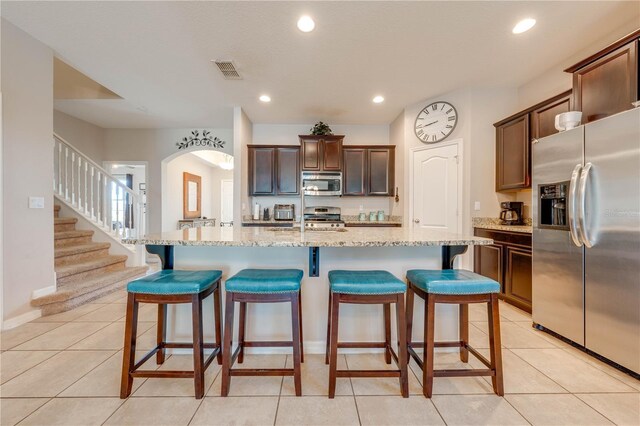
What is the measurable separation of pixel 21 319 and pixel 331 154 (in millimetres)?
4257

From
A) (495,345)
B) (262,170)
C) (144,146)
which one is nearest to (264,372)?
(495,345)

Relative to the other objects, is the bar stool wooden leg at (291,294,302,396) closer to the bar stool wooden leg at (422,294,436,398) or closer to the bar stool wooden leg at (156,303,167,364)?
the bar stool wooden leg at (422,294,436,398)

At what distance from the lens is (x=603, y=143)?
193 centimetres

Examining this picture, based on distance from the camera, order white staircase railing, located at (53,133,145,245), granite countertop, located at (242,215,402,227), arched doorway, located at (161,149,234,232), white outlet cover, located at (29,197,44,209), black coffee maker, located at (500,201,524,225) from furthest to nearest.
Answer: arched doorway, located at (161,149,234,232) → granite countertop, located at (242,215,402,227) → white staircase railing, located at (53,133,145,245) → black coffee maker, located at (500,201,524,225) → white outlet cover, located at (29,197,44,209)

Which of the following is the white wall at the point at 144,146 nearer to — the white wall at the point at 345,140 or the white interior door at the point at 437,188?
the white wall at the point at 345,140

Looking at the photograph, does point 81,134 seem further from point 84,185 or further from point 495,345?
point 495,345

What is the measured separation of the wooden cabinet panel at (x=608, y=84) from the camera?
6.48 ft

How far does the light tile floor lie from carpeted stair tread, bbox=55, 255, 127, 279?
110 cm

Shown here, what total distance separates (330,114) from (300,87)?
1.10 metres

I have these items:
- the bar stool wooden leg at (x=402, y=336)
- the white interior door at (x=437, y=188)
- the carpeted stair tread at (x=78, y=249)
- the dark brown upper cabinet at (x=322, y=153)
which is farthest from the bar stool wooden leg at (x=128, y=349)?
the white interior door at (x=437, y=188)

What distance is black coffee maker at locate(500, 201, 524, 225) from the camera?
11.2ft

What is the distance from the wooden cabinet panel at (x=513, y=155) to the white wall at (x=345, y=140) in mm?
1948

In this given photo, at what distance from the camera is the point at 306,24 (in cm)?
239

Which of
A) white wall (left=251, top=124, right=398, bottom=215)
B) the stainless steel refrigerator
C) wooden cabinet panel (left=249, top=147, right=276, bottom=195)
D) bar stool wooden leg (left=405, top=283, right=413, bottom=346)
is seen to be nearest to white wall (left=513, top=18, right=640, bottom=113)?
the stainless steel refrigerator
